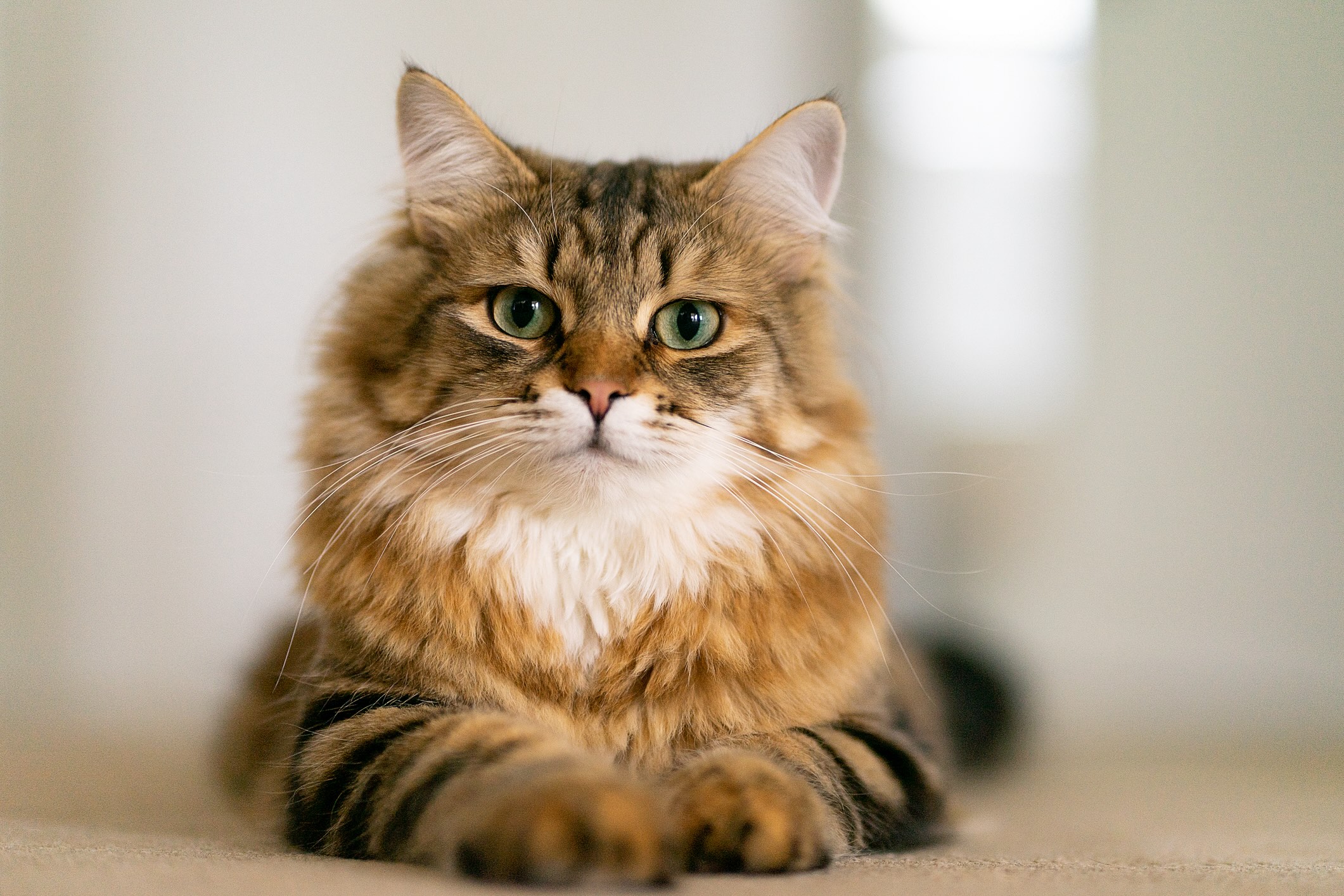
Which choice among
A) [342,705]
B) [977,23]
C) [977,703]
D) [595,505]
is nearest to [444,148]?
[595,505]

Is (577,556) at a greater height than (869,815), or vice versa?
(577,556)

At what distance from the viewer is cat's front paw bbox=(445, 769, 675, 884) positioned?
2.40ft

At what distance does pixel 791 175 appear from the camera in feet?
4.61

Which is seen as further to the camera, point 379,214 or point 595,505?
point 379,214

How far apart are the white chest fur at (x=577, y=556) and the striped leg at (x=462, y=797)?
0.57 ft

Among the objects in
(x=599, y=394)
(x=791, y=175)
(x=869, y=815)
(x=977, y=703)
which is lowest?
(x=977, y=703)

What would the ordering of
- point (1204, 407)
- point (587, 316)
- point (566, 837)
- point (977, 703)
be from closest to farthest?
point (566, 837) < point (587, 316) < point (977, 703) < point (1204, 407)

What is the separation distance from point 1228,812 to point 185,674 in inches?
94.2

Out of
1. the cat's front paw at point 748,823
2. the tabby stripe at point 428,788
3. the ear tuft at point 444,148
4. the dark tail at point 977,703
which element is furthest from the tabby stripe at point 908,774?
the ear tuft at point 444,148

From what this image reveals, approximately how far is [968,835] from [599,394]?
80 centimetres

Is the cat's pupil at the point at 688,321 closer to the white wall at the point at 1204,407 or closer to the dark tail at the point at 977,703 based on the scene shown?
the dark tail at the point at 977,703

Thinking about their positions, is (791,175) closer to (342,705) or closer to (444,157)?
(444,157)

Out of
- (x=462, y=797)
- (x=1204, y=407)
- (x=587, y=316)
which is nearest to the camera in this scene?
(x=462, y=797)

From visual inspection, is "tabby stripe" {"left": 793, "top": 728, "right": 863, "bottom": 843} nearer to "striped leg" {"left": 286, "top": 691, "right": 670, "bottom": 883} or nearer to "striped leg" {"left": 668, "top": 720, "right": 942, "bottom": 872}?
"striped leg" {"left": 668, "top": 720, "right": 942, "bottom": 872}
